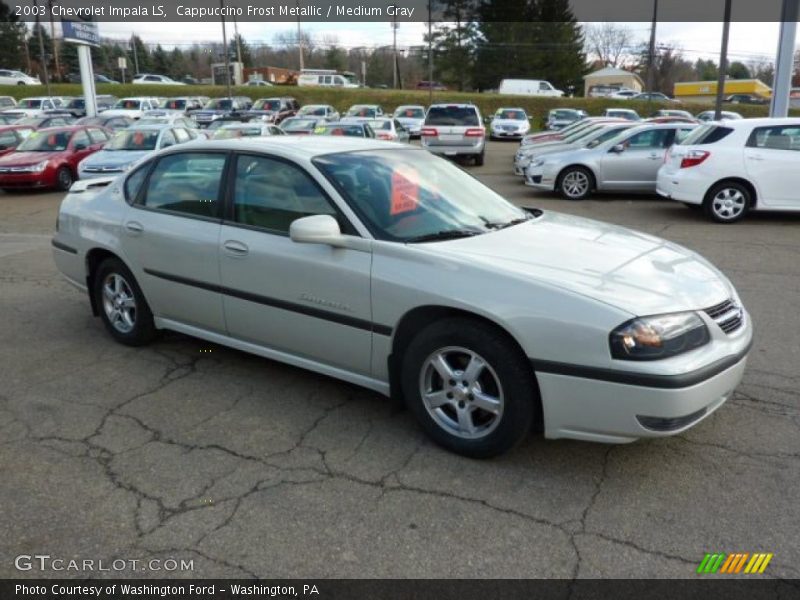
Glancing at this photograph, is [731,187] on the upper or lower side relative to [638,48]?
lower

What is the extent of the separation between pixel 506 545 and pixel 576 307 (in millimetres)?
1073

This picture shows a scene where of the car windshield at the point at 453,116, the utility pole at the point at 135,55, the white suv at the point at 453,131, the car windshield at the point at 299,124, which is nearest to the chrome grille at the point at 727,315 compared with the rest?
the white suv at the point at 453,131

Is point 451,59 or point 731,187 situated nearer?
point 731,187

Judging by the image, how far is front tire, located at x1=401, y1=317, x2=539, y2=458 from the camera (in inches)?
126

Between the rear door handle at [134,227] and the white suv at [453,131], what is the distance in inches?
575

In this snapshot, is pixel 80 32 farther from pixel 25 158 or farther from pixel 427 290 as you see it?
pixel 427 290

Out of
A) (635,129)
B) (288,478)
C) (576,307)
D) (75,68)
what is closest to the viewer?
(576,307)

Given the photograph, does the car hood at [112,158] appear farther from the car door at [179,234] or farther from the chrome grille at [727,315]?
the chrome grille at [727,315]

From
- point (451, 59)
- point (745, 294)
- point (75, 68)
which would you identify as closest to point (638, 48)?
point (451, 59)

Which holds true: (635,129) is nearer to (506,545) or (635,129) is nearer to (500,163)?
(500,163)

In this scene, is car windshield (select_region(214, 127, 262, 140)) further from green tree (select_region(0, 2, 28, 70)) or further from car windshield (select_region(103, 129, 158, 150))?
green tree (select_region(0, 2, 28, 70))

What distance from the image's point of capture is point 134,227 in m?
4.79

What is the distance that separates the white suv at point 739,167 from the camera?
9.79 metres

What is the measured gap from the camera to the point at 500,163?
21.6 m
